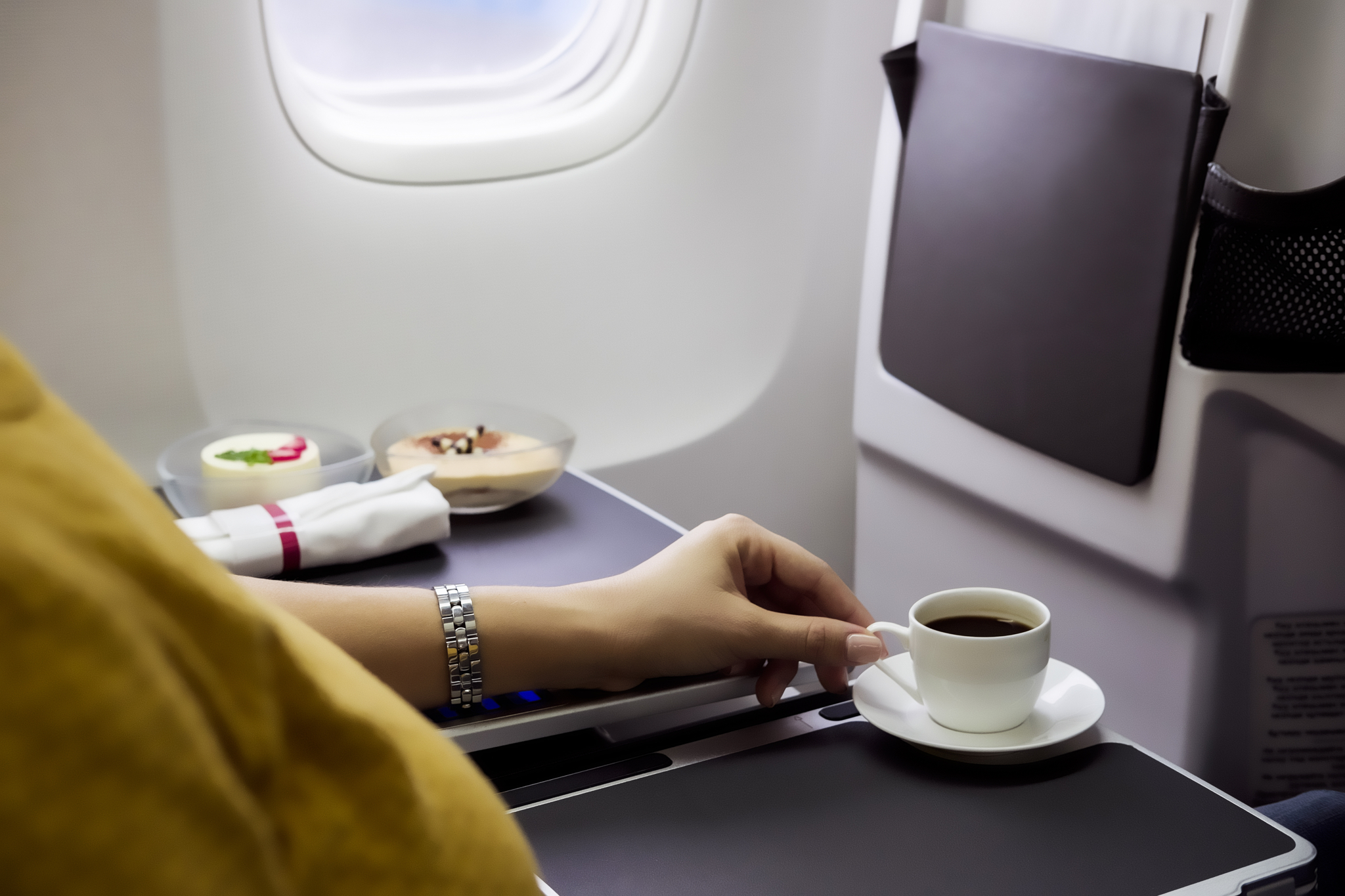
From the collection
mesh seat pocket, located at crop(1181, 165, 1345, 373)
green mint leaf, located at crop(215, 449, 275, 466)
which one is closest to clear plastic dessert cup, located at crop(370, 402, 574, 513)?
green mint leaf, located at crop(215, 449, 275, 466)

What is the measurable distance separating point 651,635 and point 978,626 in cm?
22

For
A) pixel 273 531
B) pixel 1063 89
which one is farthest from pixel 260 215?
pixel 1063 89

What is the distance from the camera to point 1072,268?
3.89 ft

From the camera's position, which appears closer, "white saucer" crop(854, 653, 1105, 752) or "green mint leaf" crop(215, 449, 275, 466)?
"white saucer" crop(854, 653, 1105, 752)

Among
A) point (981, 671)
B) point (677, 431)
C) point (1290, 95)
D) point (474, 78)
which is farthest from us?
point (677, 431)

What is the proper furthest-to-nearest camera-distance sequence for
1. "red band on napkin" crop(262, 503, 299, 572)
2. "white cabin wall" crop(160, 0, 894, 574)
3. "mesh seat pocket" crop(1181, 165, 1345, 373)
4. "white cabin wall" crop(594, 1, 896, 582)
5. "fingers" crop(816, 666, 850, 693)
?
1. "white cabin wall" crop(594, 1, 896, 582)
2. "white cabin wall" crop(160, 0, 894, 574)
3. "red band on napkin" crop(262, 503, 299, 572)
4. "mesh seat pocket" crop(1181, 165, 1345, 373)
5. "fingers" crop(816, 666, 850, 693)

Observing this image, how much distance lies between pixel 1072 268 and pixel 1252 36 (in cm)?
28

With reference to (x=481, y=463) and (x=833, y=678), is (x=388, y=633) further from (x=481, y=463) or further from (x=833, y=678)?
(x=481, y=463)

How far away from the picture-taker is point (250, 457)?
1212 millimetres

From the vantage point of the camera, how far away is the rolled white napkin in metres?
1.03

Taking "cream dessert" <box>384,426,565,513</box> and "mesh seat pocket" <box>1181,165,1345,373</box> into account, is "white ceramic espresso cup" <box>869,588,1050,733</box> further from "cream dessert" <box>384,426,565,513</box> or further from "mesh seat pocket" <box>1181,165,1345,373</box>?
"cream dessert" <box>384,426,565,513</box>

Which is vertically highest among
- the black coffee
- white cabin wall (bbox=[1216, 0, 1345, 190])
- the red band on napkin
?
white cabin wall (bbox=[1216, 0, 1345, 190])

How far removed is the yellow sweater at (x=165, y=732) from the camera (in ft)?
0.61

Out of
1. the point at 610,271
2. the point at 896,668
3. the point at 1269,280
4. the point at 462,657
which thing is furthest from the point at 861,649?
the point at 610,271
